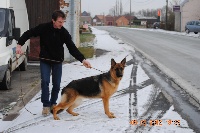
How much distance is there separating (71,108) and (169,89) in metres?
3.26

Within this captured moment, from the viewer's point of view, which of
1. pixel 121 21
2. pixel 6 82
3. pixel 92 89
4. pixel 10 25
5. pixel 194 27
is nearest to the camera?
pixel 92 89

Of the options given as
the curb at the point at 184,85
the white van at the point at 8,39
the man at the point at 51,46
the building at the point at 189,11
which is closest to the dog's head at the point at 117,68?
the man at the point at 51,46

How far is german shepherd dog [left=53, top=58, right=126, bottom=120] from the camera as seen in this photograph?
5.73m

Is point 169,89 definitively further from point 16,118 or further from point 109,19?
point 109,19

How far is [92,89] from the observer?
5.83m

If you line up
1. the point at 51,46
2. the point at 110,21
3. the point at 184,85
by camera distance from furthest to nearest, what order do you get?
the point at 110,21
the point at 184,85
the point at 51,46

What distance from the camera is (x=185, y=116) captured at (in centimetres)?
606

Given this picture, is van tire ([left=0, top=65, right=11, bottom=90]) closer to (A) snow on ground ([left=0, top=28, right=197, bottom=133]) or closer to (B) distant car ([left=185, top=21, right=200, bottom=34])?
(A) snow on ground ([left=0, top=28, right=197, bottom=133])

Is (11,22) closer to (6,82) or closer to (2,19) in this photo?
(2,19)

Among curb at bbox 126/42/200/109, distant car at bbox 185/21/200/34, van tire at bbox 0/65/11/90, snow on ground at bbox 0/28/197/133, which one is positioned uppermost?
distant car at bbox 185/21/200/34

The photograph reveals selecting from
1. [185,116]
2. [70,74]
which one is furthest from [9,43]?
[185,116]

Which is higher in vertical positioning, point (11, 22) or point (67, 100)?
point (11, 22)

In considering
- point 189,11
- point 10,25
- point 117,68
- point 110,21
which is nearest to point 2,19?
point 10,25

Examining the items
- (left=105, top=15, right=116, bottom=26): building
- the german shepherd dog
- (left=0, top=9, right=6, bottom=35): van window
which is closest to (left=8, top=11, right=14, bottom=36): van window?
(left=0, top=9, right=6, bottom=35): van window
